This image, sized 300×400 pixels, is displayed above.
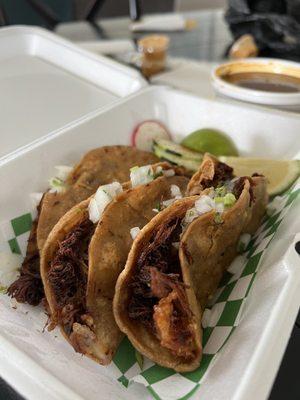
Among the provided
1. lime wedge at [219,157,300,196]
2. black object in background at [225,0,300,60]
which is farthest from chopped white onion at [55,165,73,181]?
black object in background at [225,0,300,60]

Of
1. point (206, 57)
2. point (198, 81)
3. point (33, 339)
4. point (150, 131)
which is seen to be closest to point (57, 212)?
point (33, 339)

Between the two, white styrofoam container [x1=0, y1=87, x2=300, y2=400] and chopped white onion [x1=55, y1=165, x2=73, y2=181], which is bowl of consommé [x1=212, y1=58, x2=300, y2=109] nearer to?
white styrofoam container [x1=0, y1=87, x2=300, y2=400]

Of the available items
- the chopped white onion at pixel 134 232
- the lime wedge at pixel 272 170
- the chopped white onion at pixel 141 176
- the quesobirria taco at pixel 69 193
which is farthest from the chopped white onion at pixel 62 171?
the lime wedge at pixel 272 170

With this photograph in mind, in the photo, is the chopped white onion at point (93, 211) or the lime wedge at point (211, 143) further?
the lime wedge at point (211, 143)

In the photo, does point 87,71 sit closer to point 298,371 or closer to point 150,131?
point 150,131

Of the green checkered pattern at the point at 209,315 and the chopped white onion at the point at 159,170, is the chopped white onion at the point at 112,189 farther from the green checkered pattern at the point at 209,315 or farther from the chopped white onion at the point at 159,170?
the green checkered pattern at the point at 209,315

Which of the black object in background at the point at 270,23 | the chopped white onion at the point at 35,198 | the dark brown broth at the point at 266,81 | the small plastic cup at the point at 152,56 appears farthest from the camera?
the black object in background at the point at 270,23

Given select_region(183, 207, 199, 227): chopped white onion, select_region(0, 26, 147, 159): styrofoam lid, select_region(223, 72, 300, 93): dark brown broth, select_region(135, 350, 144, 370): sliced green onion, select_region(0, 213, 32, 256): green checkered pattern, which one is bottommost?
select_region(135, 350, 144, 370): sliced green onion

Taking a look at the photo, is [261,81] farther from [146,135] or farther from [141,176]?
[141,176]
